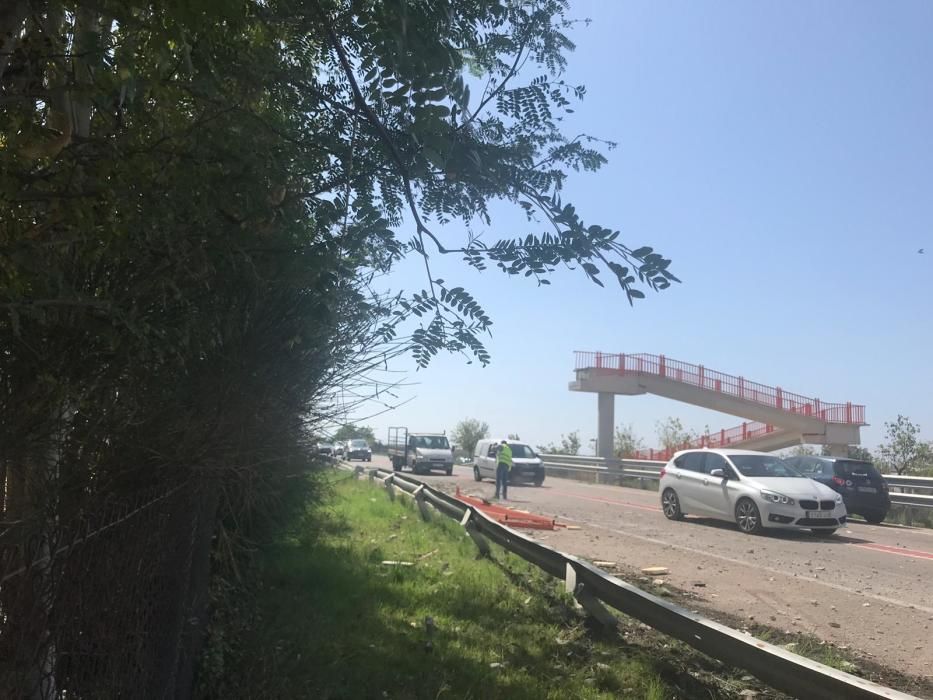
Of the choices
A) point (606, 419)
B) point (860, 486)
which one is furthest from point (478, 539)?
point (606, 419)

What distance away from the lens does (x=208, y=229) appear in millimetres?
3088

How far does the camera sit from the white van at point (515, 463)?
28391 millimetres

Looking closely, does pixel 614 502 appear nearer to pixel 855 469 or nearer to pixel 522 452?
pixel 855 469

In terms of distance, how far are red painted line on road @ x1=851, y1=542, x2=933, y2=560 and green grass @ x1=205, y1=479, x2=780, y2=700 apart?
24.7 feet

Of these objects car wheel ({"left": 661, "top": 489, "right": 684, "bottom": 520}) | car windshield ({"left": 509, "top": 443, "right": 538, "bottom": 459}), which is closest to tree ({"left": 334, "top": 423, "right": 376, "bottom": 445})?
car wheel ({"left": 661, "top": 489, "right": 684, "bottom": 520})

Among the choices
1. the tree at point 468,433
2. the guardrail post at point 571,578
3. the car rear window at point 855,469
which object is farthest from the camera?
the tree at point 468,433

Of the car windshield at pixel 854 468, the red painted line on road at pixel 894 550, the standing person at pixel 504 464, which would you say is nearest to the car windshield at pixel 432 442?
the standing person at pixel 504 464

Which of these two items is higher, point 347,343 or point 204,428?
point 347,343

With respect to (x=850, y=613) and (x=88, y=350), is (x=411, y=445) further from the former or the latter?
(x=88, y=350)

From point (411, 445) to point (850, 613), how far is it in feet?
97.6

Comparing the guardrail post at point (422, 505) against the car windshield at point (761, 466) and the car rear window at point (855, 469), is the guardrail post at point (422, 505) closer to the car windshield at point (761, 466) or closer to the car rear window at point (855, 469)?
the car windshield at point (761, 466)

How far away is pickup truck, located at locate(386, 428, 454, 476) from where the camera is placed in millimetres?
35562

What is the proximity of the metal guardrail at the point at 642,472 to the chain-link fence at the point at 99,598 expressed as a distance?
20203mm

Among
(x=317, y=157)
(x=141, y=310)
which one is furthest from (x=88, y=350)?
(x=317, y=157)
